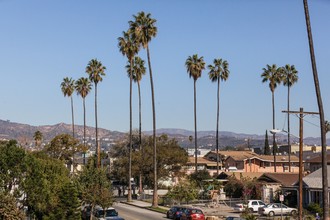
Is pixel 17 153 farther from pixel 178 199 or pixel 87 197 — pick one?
pixel 178 199

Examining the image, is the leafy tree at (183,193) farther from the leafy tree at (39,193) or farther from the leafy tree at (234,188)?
the leafy tree at (39,193)

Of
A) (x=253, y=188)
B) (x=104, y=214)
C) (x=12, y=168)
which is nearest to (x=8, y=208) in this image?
(x=12, y=168)

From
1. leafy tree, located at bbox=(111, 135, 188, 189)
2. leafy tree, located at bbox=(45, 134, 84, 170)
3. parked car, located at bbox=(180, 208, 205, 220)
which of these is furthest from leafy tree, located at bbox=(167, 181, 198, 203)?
leafy tree, located at bbox=(45, 134, 84, 170)

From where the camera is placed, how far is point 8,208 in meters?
33.5

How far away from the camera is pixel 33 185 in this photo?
36594 mm

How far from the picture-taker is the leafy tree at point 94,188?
43375 millimetres

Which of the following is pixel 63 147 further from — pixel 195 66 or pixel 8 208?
pixel 8 208

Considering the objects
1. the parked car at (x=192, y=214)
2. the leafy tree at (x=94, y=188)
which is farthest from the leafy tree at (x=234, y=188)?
the leafy tree at (x=94, y=188)

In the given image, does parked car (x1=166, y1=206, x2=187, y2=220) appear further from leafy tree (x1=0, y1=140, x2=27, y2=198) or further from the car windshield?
leafy tree (x1=0, y1=140, x2=27, y2=198)

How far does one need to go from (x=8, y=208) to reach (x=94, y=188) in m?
11.3

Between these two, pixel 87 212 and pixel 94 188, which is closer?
pixel 94 188

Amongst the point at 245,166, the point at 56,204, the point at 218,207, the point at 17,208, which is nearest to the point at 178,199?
the point at 218,207

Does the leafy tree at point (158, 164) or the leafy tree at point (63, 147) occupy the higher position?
the leafy tree at point (63, 147)

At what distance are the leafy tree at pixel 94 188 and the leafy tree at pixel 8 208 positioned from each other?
373 inches
